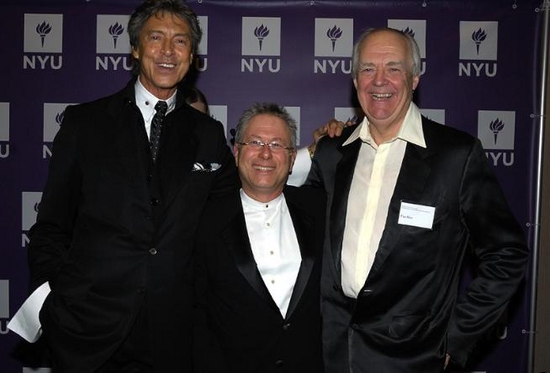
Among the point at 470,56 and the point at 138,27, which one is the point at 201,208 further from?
the point at 470,56

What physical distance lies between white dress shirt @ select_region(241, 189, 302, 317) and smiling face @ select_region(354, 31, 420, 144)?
59 centimetres

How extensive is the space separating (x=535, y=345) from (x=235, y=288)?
2824 millimetres

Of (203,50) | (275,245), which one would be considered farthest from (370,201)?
(203,50)

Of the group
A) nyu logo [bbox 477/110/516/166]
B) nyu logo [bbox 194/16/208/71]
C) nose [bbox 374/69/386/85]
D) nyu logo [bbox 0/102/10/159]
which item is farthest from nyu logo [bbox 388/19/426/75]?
nyu logo [bbox 0/102/10/159]

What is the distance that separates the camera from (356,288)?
249 cm

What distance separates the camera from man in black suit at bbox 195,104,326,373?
2.46 meters

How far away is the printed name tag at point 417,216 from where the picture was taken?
7.91 feet

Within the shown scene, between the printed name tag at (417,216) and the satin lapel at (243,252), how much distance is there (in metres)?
0.62

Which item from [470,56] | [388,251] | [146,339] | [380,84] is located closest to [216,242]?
[146,339]

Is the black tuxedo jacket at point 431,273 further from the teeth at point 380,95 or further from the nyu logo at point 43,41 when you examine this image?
the nyu logo at point 43,41

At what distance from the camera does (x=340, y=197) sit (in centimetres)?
261

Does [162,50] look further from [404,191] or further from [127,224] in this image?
[404,191]

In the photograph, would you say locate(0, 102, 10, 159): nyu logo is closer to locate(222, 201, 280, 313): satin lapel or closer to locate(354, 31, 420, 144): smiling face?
locate(222, 201, 280, 313): satin lapel

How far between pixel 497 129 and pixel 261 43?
177 centimetres
